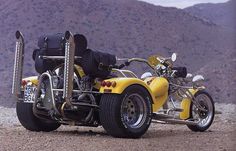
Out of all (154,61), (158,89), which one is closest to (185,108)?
(158,89)

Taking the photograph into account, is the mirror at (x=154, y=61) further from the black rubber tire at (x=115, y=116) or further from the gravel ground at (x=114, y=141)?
the black rubber tire at (x=115, y=116)

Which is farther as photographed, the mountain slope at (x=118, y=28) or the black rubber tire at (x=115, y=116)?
the mountain slope at (x=118, y=28)

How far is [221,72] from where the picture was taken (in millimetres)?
28266

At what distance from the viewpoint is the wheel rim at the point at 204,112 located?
35.6 feet

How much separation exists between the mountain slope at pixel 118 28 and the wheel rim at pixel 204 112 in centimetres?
2324

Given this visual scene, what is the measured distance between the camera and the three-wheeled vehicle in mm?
8773

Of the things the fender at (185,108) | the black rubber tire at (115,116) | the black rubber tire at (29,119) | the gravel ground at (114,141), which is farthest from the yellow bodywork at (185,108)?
the black rubber tire at (29,119)

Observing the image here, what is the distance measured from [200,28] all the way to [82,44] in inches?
1336

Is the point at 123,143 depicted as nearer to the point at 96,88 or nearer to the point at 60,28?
the point at 96,88

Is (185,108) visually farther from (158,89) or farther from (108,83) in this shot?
(108,83)

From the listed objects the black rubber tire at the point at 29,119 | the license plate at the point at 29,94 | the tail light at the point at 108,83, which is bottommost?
the black rubber tire at the point at 29,119

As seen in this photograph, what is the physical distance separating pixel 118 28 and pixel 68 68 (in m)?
32.0

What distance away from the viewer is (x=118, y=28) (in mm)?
40594

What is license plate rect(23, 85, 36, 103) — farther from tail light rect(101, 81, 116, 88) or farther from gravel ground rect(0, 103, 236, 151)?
tail light rect(101, 81, 116, 88)
